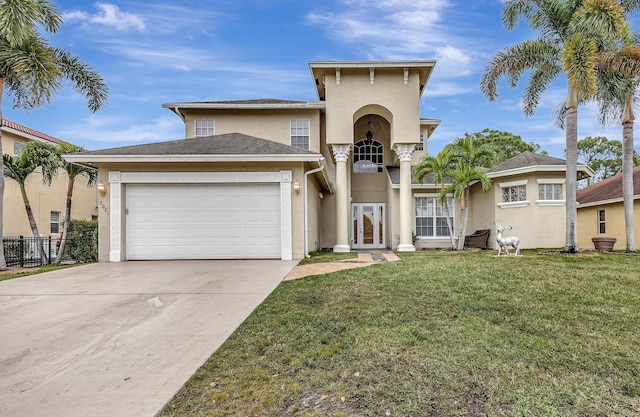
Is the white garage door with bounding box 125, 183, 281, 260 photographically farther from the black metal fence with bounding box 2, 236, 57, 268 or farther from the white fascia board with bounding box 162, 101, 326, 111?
the white fascia board with bounding box 162, 101, 326, 111

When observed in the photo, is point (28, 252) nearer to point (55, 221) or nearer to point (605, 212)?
point (55, 221)

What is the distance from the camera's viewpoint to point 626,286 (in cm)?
621

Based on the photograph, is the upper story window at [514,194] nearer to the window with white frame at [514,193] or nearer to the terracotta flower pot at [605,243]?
the window with white frame at [514,193]

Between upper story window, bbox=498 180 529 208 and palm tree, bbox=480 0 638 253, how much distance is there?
3237 millimetres

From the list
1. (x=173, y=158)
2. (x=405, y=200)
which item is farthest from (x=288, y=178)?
(x=405, y=200)

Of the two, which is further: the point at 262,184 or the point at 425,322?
the point at 262,184

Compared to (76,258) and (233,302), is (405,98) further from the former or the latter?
(76,258)

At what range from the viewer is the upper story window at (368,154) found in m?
18.8

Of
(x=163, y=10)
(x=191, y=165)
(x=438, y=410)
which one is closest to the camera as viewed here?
(x=438, y=410)

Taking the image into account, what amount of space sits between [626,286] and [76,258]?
1433 centimetres

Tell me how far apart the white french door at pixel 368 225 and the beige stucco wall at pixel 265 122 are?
151 inches

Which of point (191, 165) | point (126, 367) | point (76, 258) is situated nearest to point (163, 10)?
point (191, 165)

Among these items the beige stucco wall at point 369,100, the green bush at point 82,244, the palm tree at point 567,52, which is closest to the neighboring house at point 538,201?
the palm tree at point 567,52

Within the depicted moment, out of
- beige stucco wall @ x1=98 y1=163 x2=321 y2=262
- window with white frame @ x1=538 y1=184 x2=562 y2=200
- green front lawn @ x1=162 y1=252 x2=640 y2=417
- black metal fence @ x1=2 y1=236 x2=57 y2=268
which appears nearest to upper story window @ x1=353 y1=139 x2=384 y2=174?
window with white frame @ x1=538 y1=184 x2=562 y2=200
